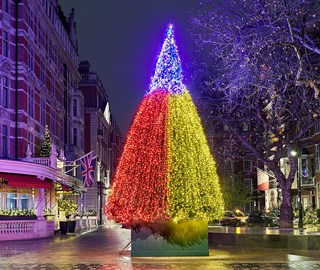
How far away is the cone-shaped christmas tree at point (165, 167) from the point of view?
18344 millimetres

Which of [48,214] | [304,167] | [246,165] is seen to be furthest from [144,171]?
[246,165]

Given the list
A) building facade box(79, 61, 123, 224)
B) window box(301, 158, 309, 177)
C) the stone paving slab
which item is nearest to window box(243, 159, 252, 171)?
building facade box(79, 61, 123, 224)

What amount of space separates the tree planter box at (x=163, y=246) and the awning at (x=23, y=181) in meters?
15.6

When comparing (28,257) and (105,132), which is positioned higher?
(105,132)

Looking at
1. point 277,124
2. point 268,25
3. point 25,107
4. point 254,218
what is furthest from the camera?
point 254,218

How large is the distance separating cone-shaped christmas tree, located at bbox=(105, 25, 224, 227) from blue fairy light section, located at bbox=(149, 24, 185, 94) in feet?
0.11

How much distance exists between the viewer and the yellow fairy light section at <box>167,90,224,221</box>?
60.2ft

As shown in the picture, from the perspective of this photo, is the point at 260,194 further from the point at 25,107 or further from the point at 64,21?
the point at 25,107

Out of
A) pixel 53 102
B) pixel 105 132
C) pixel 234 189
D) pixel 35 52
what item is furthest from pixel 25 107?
pixel 105 132

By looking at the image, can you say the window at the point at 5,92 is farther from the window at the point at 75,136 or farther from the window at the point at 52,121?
the window at the point at 75,136

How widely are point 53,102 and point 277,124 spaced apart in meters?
22.9

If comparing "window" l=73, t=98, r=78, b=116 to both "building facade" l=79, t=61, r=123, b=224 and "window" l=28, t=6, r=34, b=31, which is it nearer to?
"building facade" l=79, t=61, r=123, b=224

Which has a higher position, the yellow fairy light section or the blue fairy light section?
the blue fairy light section

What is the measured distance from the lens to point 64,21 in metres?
59.9
